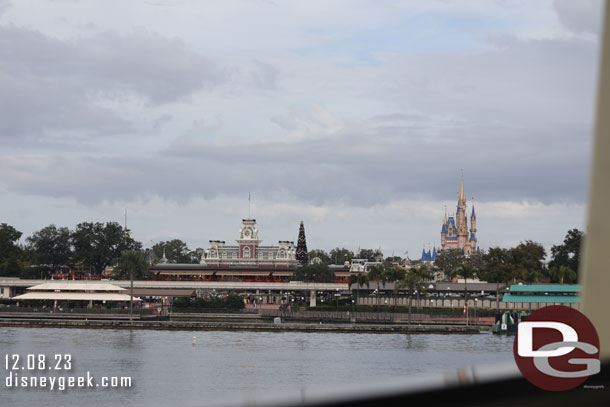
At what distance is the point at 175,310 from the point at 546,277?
124 ft

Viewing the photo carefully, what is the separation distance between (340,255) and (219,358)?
430 ft

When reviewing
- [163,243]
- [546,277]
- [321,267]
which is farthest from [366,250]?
[546,277]

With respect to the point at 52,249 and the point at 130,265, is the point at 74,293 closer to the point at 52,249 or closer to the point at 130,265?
the point at 130,265

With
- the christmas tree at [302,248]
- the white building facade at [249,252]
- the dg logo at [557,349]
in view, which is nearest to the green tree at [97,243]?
the white building facade at [249,252]

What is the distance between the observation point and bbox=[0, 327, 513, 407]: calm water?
1508 inches

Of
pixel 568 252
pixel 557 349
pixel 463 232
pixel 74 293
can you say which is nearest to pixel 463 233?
pixel 463 232

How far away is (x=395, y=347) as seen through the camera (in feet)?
Result: 186

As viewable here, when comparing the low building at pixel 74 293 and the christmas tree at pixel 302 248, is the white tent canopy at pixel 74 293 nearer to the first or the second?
the low building at pixel 74 293

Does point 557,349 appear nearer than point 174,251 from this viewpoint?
Yes

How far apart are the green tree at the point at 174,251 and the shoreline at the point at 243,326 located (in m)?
98.3

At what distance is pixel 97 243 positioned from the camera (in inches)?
4574

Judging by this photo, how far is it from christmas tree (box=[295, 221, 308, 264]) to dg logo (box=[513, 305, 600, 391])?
12924cm

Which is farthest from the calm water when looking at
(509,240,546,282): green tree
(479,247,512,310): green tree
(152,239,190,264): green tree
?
(152,239,190,264): green tree

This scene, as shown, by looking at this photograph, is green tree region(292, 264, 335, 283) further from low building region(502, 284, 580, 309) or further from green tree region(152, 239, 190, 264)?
green tree region(152, 239, 190, 264)
